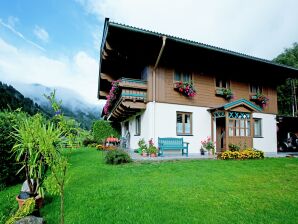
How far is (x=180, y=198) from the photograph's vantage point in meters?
4.04

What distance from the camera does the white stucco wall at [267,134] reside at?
1370cm

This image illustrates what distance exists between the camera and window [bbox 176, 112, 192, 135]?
37.4 feet

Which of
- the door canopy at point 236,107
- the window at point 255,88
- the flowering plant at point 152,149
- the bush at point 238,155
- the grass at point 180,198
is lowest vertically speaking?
the grass at point 180,198

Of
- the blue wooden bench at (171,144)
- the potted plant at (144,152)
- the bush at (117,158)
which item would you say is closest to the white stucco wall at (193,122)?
the blue wooden bench at (171,144)

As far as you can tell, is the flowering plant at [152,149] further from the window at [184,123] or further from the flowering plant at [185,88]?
the flowering plant at [185,88]

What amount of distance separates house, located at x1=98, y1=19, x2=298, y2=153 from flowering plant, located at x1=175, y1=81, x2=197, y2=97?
0.20 ft

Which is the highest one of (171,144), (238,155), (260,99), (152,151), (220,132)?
(260,99)

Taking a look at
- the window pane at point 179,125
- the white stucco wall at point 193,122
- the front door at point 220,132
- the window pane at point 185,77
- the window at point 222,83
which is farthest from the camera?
the window at point 222,83

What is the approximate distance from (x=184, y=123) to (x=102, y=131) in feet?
36.3

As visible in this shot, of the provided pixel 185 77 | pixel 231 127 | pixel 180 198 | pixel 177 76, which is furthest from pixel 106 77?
pixel 180 198

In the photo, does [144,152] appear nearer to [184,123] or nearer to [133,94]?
[184,123]

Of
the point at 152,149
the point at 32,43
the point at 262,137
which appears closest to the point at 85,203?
the point at 152,149

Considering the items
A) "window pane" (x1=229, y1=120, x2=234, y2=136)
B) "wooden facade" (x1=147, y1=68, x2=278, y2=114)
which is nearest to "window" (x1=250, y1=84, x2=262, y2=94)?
"wooden facade" (x1=147, y1=68, x2=278, y2=114)

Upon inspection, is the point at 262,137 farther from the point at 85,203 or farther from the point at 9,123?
the point at 9,123
